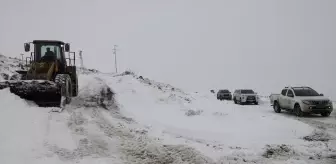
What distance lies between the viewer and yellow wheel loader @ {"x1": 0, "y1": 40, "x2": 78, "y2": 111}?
42.2 feet

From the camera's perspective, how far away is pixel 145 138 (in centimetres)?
1116

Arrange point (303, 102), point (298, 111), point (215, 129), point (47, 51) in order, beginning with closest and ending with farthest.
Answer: point (215, 129) < point (47, 51) < point (303, 102) < point (298, 111)

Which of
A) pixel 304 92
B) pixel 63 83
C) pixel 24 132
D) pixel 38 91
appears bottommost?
pixel 24 132

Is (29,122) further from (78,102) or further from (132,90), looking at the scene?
(132,90)

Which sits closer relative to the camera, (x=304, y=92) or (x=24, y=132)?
(x=24, y=132)

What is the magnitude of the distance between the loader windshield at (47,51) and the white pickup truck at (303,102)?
1316cm

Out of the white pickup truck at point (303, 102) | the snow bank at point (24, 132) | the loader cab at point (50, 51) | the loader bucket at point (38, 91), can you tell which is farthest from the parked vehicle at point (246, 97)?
the snow bank at point (24, 132)

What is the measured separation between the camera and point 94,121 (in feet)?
41.3

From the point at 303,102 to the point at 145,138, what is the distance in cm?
1138

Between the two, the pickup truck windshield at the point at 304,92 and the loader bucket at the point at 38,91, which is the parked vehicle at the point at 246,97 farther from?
the loader bucket at the point at 38,91

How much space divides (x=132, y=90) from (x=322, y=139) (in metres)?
13.9

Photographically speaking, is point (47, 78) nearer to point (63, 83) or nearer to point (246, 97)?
point (63, 83)

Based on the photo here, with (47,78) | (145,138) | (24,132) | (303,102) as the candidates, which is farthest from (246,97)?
(24,132)

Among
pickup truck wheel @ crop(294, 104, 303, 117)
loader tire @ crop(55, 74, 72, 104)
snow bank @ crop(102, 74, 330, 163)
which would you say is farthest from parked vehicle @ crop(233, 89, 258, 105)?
loader tire @ crop(55, 74, 72, 104)
